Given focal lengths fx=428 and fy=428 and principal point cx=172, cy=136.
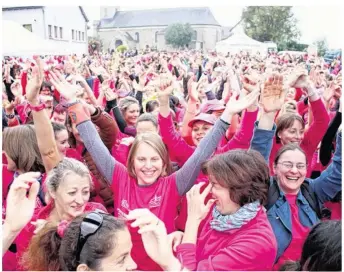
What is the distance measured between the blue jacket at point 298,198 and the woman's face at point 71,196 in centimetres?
79

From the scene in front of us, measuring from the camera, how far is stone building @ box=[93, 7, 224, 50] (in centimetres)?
220

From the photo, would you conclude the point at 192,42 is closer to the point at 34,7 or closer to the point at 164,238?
the point at 34,7

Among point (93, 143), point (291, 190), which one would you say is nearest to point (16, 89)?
point (93, 143)

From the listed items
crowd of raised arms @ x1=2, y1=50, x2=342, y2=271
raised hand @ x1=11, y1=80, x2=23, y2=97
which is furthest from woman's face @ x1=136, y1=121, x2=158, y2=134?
raised hand @ x1=11, y1=80, x2=23, y2=97

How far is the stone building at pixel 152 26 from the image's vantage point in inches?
86.6

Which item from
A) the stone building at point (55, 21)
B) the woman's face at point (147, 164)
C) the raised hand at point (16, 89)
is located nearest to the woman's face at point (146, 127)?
the stone building at point (55, 21)

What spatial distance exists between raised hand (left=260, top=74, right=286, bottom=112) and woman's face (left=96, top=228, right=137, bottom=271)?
925mm

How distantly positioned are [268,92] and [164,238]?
3.26 feet

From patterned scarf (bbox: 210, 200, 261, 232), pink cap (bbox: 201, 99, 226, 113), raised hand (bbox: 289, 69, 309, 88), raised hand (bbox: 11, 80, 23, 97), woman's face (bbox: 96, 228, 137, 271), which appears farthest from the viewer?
raised hand (bbox: 11, 80, 23, 97)

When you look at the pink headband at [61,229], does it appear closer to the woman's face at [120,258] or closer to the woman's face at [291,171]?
the woman's face at [120,258]

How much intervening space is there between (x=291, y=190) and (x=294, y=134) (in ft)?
2.62

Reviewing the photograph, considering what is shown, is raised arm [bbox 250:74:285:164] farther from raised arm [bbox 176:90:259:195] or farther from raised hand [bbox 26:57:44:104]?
raised hand [bbox 26:57:44:104]

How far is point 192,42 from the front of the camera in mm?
3543

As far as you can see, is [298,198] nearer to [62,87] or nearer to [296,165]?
[296,165]
